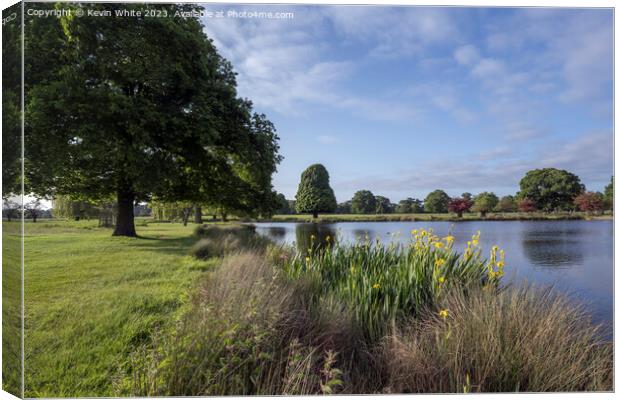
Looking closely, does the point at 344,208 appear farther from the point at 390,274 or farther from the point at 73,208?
the point at 73,208

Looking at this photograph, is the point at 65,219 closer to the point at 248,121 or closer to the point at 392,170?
the point at 248,121

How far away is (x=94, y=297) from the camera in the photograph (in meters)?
3.72

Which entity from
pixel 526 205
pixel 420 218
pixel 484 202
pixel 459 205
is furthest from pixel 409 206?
pixel 526 205

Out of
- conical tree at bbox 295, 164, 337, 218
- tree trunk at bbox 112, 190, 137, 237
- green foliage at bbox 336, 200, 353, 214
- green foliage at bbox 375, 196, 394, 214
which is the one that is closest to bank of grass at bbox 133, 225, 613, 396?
green foliage at bbox 375, 196, 394, 214

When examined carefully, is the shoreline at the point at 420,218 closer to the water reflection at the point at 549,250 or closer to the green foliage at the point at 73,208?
the water reflection at the point at 549,250

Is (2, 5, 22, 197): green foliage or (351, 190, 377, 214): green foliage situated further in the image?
(351, 190, 377, 214): green foliage

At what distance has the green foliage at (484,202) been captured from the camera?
13.0ft

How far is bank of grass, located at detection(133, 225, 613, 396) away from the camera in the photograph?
100 inches

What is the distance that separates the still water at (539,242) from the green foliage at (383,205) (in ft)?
0.83

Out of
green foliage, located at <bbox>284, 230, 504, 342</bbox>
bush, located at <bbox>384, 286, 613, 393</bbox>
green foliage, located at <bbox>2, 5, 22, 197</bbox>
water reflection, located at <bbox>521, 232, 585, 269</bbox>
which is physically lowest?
bush, located at <bbox>384, 286, 613, 393</bbox>

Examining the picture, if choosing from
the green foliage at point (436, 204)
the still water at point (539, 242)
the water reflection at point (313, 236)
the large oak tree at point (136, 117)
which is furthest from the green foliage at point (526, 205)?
the large oak tree at point (136, 117)

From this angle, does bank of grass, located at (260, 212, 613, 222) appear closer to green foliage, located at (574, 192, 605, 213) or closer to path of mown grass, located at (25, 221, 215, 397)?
green foliage, located at (574, 192, 605, 213)

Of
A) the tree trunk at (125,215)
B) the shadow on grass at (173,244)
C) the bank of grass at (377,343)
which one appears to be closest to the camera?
the bank of grass at (377,343)

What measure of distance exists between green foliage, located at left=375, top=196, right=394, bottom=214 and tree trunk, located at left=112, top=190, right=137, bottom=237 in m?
3.07
